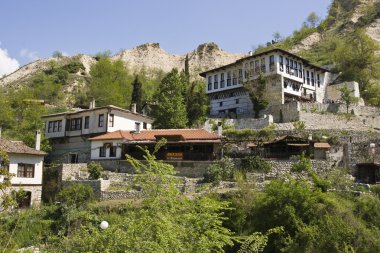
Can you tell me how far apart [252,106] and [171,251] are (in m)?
38.6

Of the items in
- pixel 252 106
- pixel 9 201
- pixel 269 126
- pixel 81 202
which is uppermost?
pixel 252 106

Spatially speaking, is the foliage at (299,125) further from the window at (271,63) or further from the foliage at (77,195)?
the foliage at (77,195)

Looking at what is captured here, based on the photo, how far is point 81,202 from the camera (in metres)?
28.1

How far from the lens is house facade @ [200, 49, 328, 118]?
46469 millimetres

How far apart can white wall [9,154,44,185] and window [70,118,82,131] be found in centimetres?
744

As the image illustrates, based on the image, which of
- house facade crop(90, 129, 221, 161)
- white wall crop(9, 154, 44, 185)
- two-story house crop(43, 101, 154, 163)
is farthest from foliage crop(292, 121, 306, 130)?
white wall crop(9, 154, 44, 185)

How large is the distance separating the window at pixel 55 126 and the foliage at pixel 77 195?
13356 mm

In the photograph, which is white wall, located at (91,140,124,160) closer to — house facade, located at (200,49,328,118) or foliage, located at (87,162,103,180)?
foliage, located at (87,162,103,180)

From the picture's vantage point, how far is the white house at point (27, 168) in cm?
3130

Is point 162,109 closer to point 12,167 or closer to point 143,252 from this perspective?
point 12,167

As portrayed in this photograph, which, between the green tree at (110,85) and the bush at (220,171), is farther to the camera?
the green tree at (110,85)

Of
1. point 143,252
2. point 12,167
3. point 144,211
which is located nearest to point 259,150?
point 12,167

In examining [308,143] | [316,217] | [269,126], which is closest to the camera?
[316,217]

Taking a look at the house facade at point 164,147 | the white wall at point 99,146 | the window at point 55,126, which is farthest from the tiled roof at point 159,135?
the window at point 55,126
